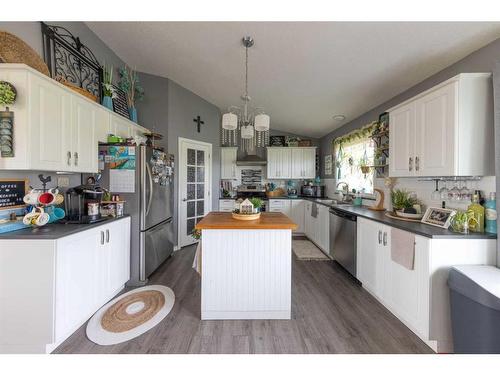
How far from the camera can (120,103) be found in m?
2.98

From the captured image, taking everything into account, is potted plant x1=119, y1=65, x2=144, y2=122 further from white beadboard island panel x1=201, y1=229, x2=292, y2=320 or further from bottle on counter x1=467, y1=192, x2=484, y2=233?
bottle on counter x1=467, y1=192, x2=484, y2=233

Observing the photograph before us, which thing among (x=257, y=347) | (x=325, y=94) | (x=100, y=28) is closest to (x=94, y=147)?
(x=100, y=28)

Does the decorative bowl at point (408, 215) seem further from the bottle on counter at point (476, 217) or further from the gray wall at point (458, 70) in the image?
the gray wall at point (458, 70)

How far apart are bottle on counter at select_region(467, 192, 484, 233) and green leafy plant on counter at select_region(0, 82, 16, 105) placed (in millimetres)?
3688

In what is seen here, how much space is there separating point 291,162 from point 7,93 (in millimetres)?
4770

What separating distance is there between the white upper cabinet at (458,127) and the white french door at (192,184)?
3.56 m

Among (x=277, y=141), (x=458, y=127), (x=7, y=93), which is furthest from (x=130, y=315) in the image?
(x=277, y=141)

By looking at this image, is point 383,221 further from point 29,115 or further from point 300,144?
point 300,144

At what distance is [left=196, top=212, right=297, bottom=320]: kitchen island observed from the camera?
1911 millimetres

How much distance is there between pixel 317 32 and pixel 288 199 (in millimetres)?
3417

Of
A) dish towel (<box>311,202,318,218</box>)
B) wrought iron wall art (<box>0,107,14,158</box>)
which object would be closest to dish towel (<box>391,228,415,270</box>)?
dish towel (<box>311,202,318,218</box>)

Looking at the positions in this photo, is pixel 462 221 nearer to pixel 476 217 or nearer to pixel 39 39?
pixel 476 217

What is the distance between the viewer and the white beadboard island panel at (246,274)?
75.2 inches

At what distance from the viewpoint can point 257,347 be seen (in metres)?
1.62
